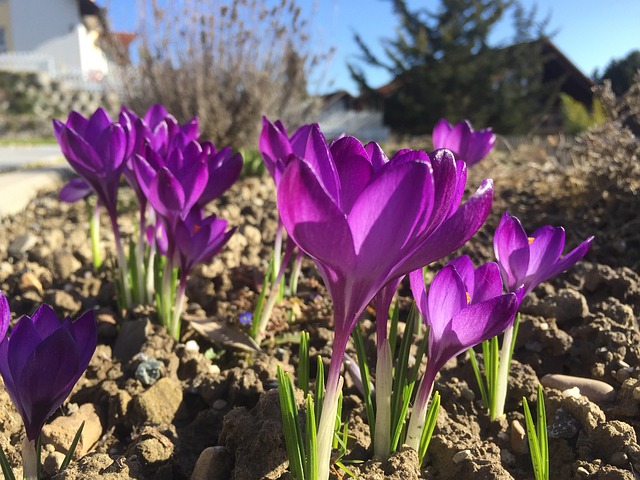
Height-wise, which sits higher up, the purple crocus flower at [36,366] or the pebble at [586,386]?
the purple crocus flower at [36,366]

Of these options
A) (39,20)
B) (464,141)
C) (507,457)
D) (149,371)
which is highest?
(39,20)

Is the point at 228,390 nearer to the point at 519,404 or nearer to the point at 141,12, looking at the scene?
the point at 519,404

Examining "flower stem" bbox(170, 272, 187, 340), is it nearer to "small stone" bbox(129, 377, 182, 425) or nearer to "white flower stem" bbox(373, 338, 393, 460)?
"small stone" bbox(129, 377, 182, 425)

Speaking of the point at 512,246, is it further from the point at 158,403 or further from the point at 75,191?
the point at 75,191

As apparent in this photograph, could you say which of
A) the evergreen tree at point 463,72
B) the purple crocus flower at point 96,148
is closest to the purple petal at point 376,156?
the purple crocus flower at point 96,148

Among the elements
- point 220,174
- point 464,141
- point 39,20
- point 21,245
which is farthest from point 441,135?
point 39,20

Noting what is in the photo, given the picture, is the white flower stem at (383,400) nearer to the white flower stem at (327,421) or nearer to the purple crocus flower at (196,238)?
the white flower stem at (327,421)

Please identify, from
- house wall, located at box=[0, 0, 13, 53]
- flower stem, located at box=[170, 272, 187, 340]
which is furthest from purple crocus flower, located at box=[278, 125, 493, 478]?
house wall, located at box=[0, 0, 13, 53]
